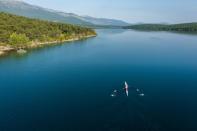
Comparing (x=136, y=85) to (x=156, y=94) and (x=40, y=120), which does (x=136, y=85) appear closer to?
(x=156, y=94)

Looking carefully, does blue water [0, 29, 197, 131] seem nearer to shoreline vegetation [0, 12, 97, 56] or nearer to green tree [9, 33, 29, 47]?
green tree [9, 33, 29, 47]

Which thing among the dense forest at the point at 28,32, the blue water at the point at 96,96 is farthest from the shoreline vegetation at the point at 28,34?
the blue water at the point at 96,96

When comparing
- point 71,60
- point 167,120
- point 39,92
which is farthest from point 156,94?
point 71,60

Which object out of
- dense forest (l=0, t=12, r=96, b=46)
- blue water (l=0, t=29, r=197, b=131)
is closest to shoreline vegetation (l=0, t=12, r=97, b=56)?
dense forest (l=0, t=12, r=96, b=46)

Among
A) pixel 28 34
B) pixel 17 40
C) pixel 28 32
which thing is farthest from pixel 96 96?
pixel 28 32

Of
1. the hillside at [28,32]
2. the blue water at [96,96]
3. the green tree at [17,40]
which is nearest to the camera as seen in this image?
the blue water at [96,96]

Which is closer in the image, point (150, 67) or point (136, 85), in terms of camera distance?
point (136, 85)

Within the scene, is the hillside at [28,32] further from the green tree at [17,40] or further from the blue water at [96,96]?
the blue water at [96,96]

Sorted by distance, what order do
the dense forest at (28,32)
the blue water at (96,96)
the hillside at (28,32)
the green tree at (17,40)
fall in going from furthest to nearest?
the dense forest at (28,32)
the hillside at (28,32)
the green tree at (17,40)
the blue water at (96,96)

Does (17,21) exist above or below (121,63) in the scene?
above
